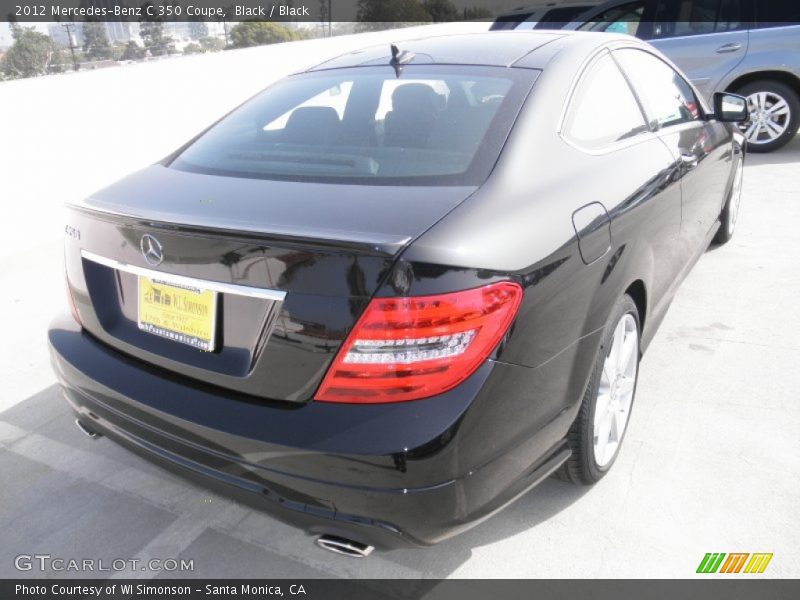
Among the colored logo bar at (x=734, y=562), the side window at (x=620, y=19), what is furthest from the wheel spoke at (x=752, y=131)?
the colored logo bar at (x=734, y=562)

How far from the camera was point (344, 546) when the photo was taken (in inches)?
69.1

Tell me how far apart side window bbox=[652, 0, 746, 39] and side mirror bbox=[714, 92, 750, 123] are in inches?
166

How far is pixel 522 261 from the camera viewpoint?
1.76 meters

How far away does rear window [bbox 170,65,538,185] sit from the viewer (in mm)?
2070

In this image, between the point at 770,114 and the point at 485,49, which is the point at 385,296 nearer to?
the point at 485,49

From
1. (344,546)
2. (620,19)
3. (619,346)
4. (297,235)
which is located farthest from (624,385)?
(620,19)

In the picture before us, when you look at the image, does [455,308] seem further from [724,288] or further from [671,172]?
[724,288]

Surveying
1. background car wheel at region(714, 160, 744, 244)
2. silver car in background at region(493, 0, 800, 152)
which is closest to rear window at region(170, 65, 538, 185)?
background car wheel at region(714, 160, 744, 244)

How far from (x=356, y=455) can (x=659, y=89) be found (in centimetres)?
255

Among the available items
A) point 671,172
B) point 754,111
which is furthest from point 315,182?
point 754,111

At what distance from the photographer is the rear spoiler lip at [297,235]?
161 cm

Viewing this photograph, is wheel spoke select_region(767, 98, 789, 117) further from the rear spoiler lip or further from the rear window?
the rear spoiler lip

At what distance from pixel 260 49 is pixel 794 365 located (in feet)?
30.9

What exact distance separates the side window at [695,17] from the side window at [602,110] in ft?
18.5
